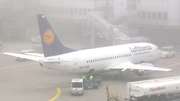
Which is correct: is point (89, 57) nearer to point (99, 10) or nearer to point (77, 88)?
point (77, 88)

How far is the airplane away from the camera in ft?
140

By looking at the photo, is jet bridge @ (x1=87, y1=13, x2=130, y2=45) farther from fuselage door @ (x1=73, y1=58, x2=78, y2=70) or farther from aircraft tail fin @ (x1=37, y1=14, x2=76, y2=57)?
aircraft tail fin @ (x1=37, y1=14, x2=76, y2=57)

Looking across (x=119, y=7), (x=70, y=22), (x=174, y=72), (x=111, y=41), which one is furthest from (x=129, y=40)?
(x=70, y=22)

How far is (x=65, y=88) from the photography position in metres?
43.6

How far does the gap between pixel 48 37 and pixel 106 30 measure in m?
31.7

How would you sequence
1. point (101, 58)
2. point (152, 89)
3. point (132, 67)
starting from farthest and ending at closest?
point (101, 58), point (132, 67), point (152, 89)

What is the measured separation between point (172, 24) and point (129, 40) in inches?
504

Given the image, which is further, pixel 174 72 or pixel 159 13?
pixel 159 13

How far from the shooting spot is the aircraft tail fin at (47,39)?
42625mm

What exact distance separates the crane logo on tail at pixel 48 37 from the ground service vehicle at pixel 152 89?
37.2 feet

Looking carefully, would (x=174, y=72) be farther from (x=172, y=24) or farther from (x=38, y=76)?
(x=172, y=24)

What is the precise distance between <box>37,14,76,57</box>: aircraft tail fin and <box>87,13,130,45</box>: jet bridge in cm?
2648

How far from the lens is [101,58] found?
46469 mm

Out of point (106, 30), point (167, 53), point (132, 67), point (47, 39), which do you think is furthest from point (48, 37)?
point (106, 30)
